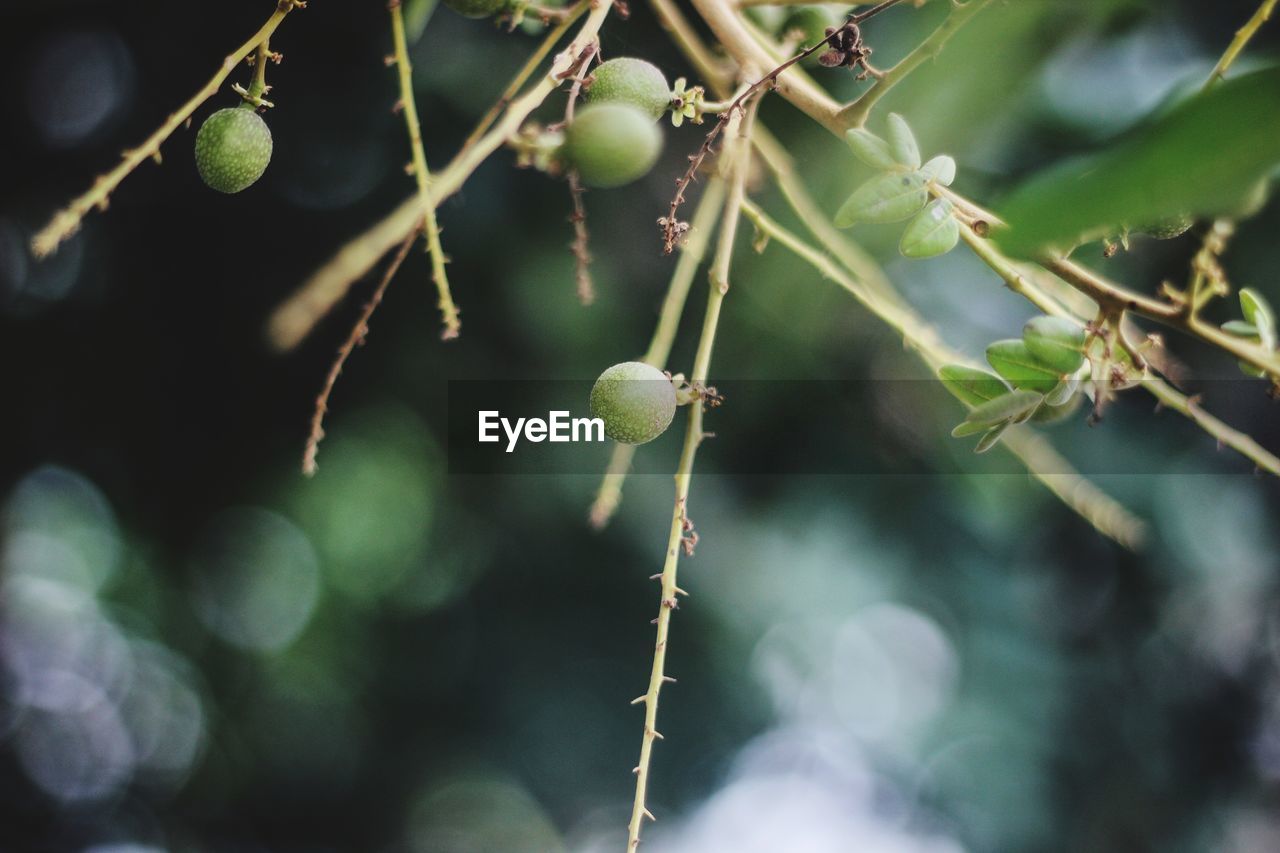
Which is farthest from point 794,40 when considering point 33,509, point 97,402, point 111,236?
point 33,509

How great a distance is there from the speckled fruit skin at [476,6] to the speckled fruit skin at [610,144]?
144 millimetres

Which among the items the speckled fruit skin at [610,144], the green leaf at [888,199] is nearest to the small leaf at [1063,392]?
the green leaf at [888,199]

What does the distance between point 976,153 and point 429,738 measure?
4.83 ft

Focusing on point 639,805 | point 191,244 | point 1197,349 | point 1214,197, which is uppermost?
point 191,244

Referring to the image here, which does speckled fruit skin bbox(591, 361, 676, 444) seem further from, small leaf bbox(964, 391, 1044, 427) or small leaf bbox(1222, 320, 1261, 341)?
small leaf bbox(1222, 320, 1261, 341)

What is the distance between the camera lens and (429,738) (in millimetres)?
1756

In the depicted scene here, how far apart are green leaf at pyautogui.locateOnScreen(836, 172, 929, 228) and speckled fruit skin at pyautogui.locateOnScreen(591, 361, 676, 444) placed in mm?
128

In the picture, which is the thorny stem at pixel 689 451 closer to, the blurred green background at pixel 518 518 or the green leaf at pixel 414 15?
the green leaf at pixel 414 15

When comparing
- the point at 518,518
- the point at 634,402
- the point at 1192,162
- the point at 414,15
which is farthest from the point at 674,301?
the point at 518,518

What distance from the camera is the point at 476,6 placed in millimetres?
474

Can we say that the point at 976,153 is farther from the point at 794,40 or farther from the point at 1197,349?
the point at 1197,349

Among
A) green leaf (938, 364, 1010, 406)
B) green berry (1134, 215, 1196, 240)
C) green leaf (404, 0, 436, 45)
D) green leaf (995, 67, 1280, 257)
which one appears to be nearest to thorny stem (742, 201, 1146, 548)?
green leaf (938, 364, 1010, 406)

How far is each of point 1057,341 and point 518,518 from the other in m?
1.27

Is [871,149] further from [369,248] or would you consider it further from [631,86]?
[369,248]
